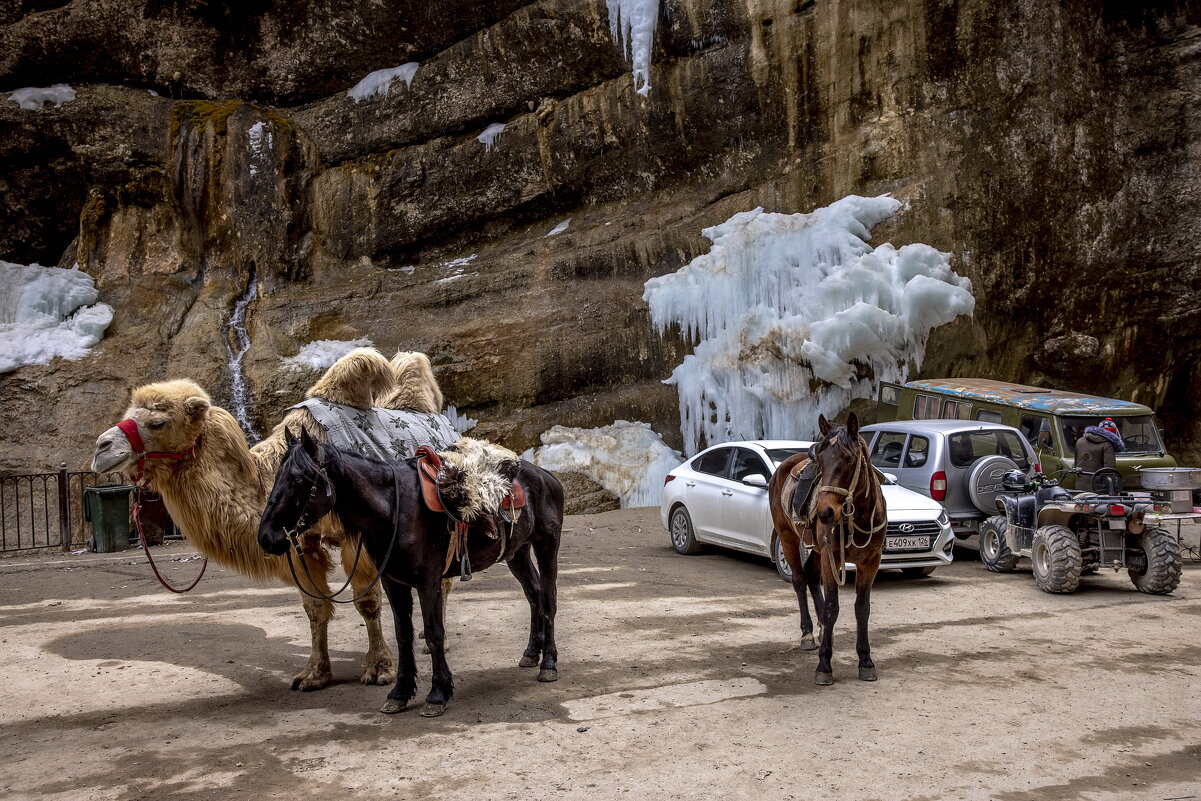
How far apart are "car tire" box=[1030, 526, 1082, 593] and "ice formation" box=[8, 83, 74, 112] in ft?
77.9

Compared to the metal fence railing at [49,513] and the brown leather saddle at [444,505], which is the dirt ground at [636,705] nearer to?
the brown leather saddle at [444,505]

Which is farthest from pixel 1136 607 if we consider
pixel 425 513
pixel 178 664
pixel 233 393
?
pixel 233 393

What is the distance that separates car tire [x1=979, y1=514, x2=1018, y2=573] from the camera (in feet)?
37.9

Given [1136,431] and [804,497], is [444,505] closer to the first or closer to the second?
[804,497]

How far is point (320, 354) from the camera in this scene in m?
20.4

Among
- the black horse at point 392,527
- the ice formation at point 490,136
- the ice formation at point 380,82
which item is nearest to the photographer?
the black horse at point 392,527

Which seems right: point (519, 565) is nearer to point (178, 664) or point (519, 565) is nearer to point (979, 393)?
point (178, 664)

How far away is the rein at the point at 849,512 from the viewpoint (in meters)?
6.60

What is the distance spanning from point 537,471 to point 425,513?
1293mm

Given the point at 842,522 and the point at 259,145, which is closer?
the point at 842,522

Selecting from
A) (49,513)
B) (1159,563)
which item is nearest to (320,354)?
(49,513)

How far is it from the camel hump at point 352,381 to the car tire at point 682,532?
21.4ft

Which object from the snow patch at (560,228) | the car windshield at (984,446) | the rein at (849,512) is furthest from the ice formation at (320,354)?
the rein at (849,512)

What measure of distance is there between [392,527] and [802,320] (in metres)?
14.9
